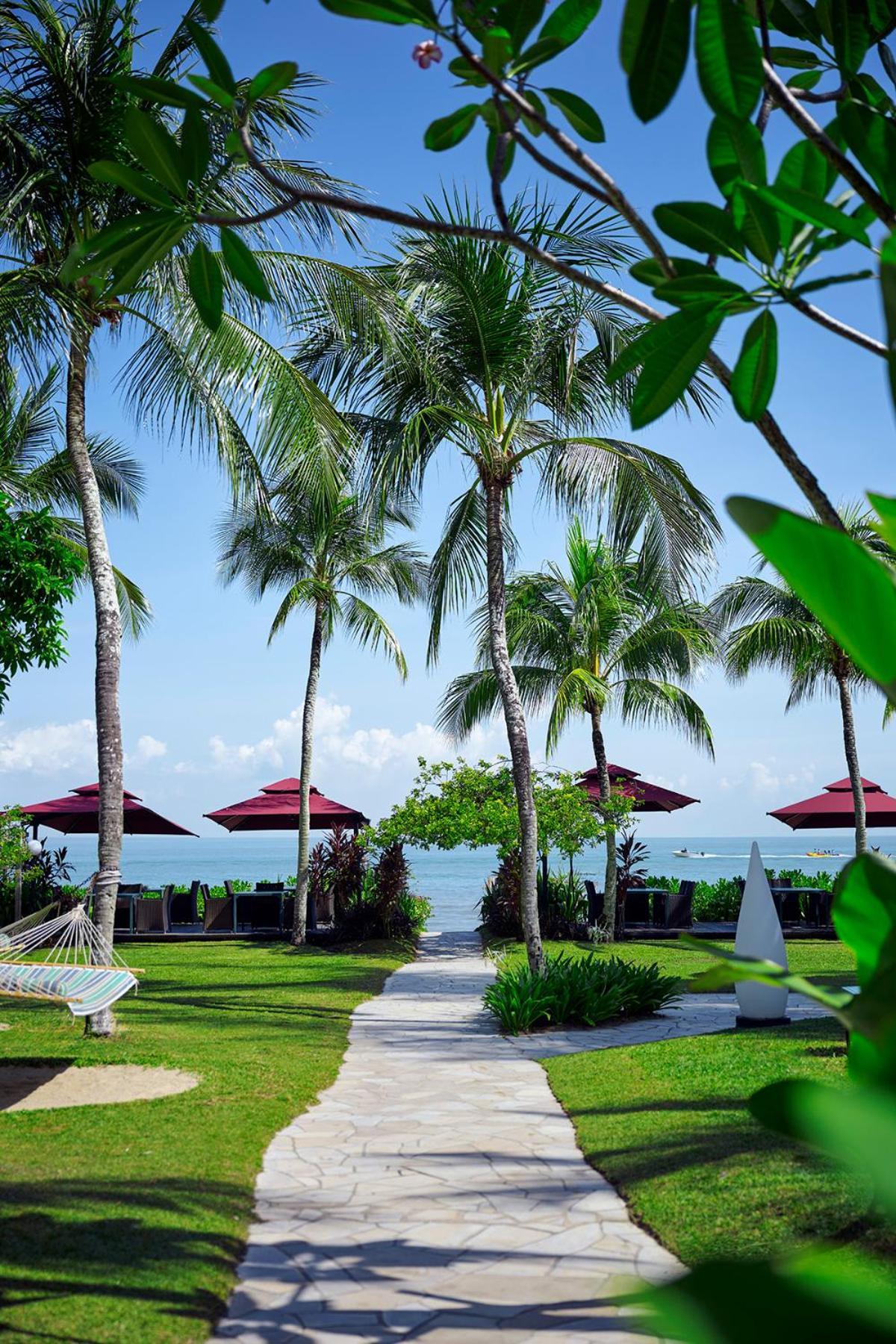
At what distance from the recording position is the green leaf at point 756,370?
170 cm

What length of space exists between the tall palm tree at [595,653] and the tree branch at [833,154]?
14336 millimetres

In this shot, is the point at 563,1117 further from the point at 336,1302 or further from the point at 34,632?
the point at 34,632

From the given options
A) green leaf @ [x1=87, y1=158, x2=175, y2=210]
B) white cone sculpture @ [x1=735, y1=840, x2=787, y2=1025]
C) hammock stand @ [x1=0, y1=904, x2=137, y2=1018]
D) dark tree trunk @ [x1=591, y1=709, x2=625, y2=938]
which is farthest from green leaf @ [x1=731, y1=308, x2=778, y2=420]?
dark tree trunk @ [x1=591, y1=709, x2=625, y2=938]

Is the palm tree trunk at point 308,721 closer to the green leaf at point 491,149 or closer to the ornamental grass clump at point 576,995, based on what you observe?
the ornamental grass clump at point 576,995

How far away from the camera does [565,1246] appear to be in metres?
4.07

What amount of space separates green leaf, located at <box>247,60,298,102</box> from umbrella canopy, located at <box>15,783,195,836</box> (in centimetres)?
1591

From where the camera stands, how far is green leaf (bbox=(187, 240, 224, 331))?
2.30 metres

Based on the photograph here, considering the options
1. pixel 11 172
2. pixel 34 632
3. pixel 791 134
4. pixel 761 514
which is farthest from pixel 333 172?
pixel 761 514

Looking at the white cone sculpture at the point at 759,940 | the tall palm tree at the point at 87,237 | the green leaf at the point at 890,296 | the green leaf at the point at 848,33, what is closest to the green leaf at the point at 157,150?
the green leaf at the point at 848,33

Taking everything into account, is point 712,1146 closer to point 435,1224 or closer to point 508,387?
point 435,1224

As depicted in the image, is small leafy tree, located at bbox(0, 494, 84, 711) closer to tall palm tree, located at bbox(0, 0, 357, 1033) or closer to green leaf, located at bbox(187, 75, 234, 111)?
tall palm tree, located at bbox(0, 0, 357, 1033)

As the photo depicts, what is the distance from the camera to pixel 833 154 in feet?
5.70

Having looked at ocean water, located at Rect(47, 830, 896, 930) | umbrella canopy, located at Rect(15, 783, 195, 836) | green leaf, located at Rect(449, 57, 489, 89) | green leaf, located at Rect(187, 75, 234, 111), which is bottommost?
ocean water, located at Rect(47, 830, 896, 930)

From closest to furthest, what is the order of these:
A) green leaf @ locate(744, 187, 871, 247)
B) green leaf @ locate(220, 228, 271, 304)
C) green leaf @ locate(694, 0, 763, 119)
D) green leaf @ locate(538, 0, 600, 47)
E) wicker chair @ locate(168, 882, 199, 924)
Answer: green leaf @ locate(744, 187, 871, 247) < green leaf @ locate(694, 0, 763, 119) < green leaf @ locate(538, 0, 600, 47) < green leaf @ locate(220, 228, 271, 304) < wicker chair @ locate(168, 882, 199, 924)
